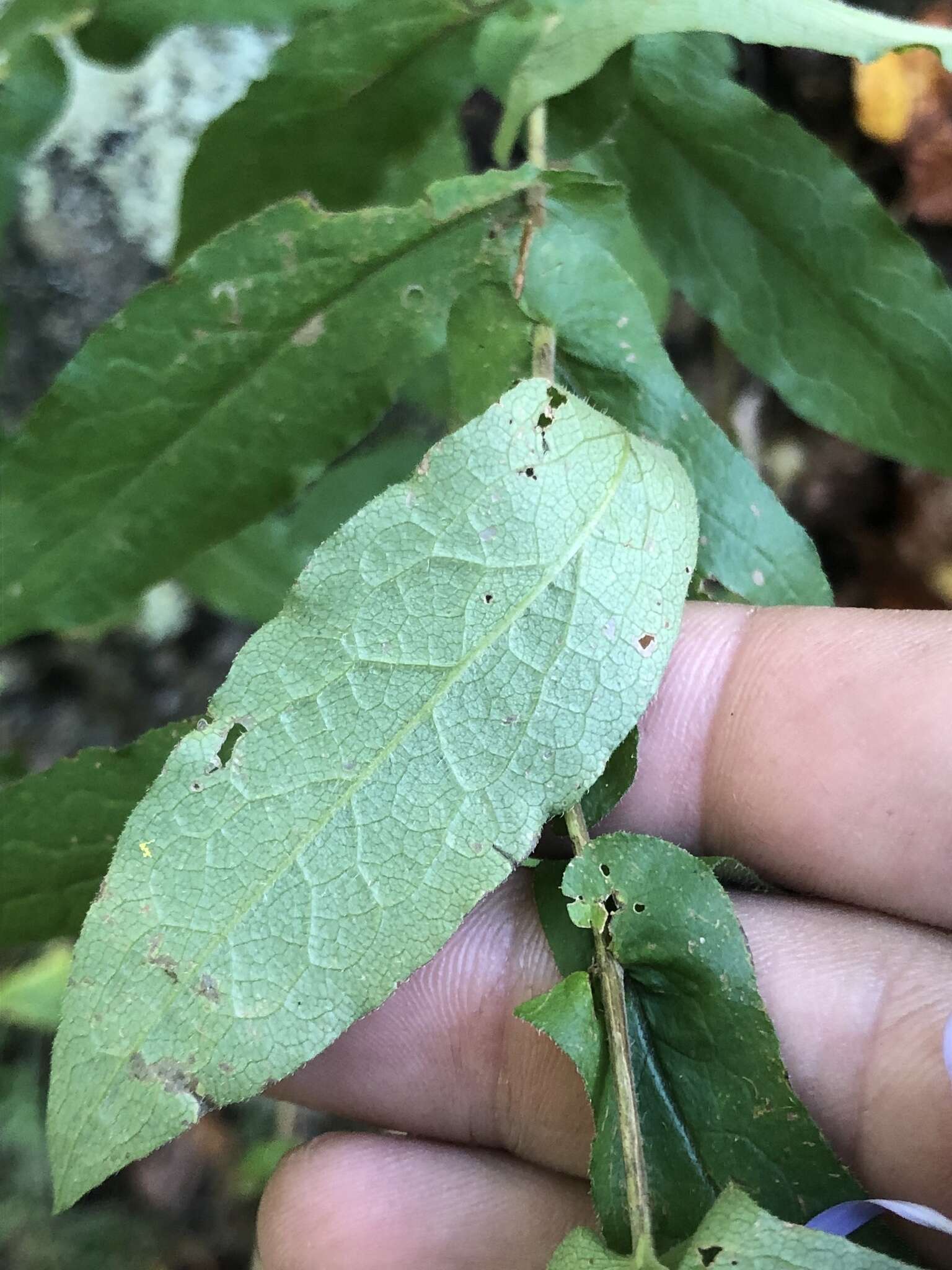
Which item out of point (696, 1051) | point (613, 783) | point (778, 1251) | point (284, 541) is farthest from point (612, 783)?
point (284, 541)

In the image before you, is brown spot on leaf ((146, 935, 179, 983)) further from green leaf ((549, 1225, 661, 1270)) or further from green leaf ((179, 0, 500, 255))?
green leaf ((179, 0, 500, 255))

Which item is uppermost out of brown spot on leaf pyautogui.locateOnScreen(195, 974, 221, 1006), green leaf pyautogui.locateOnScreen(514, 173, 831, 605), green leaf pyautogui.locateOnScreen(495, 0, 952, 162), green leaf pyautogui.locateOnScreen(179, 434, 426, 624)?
green leaf pyautogui.locateOnScreen(495, 0, 952, 162)

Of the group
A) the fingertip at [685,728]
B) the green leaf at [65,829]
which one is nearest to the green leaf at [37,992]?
the green leaf at [65,829]

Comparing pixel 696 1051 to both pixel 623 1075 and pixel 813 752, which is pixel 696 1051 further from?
pixel 813 752

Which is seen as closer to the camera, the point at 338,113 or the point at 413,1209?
the point at 338,113

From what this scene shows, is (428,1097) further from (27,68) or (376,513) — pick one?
(27,68)

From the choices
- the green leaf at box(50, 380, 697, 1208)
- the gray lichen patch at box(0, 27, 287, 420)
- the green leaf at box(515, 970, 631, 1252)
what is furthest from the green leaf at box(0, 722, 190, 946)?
the gray lichen patch at box(0, 27, 287, 420)
